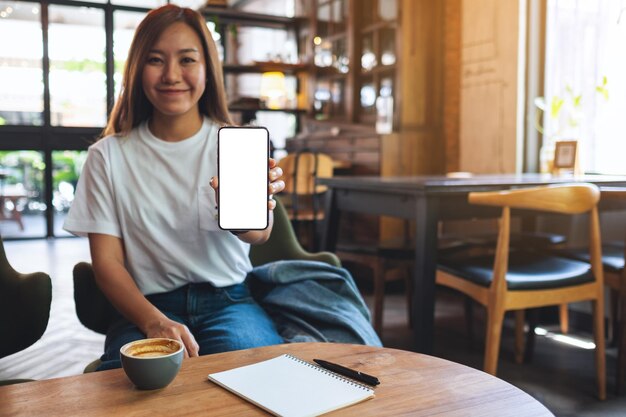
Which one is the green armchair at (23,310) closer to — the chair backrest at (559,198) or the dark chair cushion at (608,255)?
the chair backrest at (559,198)

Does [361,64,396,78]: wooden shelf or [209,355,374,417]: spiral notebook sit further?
[361,64,396,78]: wooden shelf

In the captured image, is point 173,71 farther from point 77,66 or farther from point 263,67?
point 77,66

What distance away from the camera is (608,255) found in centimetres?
268

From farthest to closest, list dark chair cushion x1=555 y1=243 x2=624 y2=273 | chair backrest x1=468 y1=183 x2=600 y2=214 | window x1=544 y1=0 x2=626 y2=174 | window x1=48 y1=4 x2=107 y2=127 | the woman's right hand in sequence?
window x1=48 y1=4 x2=107 y2=127 < window x1=544 y1=0 x2=626 y2=174 < dark chair cushion x1=555 y1=243 x2=624 y2=273 < chair backrest x1=468 y1=183 x2=600 y2=214 < the woman's right hand

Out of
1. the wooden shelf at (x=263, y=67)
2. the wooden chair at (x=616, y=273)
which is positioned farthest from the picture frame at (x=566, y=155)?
the wooden shelf at (x=263, y=67)

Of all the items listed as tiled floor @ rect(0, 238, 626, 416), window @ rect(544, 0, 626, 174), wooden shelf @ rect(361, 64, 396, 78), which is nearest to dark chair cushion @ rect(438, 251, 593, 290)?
tiled floor @ rect(0, 238, 626, 416)

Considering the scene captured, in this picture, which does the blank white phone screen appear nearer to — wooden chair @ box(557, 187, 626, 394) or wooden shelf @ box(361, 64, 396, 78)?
wooden chair @ box(557, 187, 626, 394)

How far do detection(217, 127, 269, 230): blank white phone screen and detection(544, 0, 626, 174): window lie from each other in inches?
101

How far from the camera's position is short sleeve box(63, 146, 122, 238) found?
135cm

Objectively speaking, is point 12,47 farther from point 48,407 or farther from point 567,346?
point 48,407

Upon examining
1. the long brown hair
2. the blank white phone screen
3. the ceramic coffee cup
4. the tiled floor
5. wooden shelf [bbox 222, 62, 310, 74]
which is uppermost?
wooden shelf [bbox 222, 62, 310, 74]

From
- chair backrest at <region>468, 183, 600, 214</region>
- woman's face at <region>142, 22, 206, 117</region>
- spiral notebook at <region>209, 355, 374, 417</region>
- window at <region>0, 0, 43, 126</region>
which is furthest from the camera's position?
window at <region>0, 0, 43, 126</region>

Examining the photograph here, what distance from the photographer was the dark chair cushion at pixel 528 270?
83.9 inches

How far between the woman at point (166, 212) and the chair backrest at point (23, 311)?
16 cm
